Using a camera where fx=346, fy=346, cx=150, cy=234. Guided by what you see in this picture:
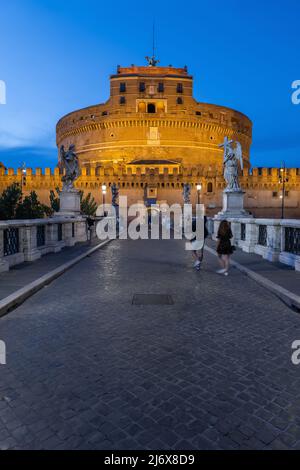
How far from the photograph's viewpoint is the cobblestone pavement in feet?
8.37

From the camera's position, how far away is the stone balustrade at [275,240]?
9.71 m

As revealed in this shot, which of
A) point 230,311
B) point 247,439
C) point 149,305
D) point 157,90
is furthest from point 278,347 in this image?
point 157,90

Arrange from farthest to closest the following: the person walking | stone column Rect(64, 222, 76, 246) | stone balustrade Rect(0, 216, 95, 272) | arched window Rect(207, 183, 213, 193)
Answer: arched window Rect(207, 183, 213, 193), stone column Rect(64, 222, 76, 246), stone balustrade Rect(0, 216, 95, 272), the person walking

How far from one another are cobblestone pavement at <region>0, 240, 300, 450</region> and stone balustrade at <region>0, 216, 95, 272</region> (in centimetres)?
333

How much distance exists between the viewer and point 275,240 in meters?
10.7

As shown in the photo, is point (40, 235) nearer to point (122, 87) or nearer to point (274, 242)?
point (274, 242)

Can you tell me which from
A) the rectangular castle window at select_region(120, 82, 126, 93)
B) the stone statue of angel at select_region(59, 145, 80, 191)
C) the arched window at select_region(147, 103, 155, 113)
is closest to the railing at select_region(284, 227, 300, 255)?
the stone statue of angel at select_region(59, 145, 80, 191)

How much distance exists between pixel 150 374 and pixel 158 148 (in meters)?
62.4

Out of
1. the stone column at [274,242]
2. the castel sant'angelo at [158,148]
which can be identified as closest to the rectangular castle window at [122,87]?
the castel sant'angelo at [158,148]

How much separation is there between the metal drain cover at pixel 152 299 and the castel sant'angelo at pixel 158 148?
47.8m

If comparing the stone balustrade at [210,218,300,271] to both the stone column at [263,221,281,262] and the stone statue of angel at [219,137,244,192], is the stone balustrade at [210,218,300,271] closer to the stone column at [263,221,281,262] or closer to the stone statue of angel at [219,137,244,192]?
the stone column at [263,221,281,262]

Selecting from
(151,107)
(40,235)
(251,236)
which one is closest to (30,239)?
(40,235)

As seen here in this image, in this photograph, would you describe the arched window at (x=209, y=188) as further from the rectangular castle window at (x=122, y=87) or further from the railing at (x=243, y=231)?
the railing at (x=243, y=231)

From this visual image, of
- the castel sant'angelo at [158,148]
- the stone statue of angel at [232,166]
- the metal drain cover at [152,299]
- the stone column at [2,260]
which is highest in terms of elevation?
the castel sant'angelo at [158,148]
